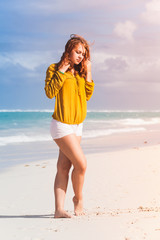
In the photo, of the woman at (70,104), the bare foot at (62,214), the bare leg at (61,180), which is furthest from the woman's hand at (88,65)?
the bare foot at (62,214)

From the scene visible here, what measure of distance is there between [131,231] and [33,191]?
10.6 feet

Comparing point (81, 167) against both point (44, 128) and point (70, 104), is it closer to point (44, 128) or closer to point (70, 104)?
point (70, 104)

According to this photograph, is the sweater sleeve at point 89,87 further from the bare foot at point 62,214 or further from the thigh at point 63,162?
the bare foot at point 62,214

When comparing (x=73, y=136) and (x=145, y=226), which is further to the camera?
(x=73, y=136)

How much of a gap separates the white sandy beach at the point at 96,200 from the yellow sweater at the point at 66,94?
1.12m

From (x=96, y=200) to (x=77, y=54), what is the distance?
2.45 metres

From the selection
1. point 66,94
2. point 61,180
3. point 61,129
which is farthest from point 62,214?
point 66,94

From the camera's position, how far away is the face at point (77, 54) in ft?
14.2

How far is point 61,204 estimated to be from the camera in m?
4.49

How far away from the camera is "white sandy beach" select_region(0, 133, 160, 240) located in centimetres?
366

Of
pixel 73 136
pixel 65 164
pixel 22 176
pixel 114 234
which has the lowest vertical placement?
pixel 22 176

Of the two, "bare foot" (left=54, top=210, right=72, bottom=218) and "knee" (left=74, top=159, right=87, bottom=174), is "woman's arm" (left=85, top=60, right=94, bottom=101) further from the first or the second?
"bare foot" (left=54, top=210, right=72, bottom=218)

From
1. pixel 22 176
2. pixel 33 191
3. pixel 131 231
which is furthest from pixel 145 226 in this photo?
pixel 22 176

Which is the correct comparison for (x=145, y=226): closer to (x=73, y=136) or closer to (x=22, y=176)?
(x=73, y=136)
